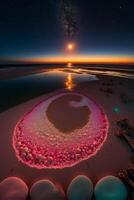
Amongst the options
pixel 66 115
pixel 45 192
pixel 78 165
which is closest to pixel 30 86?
pixel 66 115

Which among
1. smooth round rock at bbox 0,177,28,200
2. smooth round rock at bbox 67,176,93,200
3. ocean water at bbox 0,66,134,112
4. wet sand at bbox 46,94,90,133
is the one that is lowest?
smooth round rock at bbox 0,177,28,200

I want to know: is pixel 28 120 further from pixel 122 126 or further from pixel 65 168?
pixel 122 126

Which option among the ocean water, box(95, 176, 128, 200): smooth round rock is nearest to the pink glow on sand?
box(95, 176, 128, 200): smooth round rock

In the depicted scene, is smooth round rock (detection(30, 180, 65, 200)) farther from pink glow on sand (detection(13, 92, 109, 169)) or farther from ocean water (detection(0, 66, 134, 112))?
ocean water (detection(0, 66, 134, 112))

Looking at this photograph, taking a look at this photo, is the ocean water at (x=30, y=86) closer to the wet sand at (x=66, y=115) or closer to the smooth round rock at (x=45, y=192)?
the wet sand at (x=66, y=115)

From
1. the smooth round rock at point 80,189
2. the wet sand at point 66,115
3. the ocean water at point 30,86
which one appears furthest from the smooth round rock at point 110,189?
the ocean water at point 30,86

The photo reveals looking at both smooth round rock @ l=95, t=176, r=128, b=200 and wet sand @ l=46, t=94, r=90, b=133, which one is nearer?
smooth round rock @ l=95, t=176, r=128, b=200

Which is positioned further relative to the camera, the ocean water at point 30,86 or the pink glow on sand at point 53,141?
the ocean water at point 30,86
